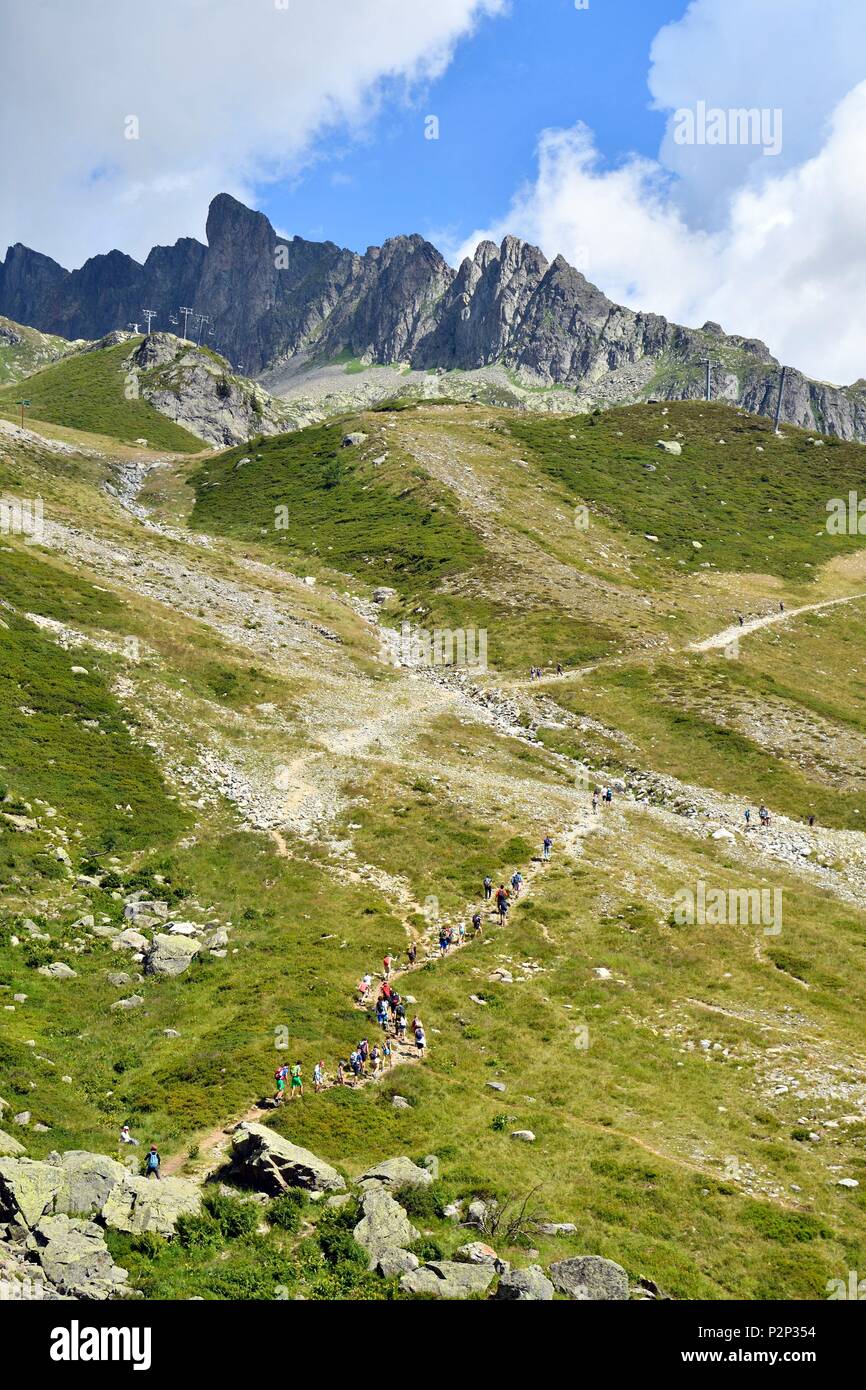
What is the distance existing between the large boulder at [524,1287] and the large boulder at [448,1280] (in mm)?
574

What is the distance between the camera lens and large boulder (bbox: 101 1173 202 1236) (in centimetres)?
1814

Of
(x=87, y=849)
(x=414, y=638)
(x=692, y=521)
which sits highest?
(x=692, y=521)

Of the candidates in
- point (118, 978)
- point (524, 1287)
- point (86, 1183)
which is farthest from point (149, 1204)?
point (118, 978)

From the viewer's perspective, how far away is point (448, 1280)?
17.1m

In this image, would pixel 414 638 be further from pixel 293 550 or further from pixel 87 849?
pixel 87 849

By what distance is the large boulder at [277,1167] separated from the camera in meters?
20.9

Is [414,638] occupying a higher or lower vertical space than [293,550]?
lower

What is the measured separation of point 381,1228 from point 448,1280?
7.82 ft

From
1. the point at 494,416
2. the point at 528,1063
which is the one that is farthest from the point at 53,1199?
the point at 494,416

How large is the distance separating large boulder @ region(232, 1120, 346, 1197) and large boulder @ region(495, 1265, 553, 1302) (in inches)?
240

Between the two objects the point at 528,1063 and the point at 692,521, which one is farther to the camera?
the point at 692,521

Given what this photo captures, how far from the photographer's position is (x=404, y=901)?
4278 centimetres

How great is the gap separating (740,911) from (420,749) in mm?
27053

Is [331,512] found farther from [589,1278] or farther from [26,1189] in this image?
[589,1278]
